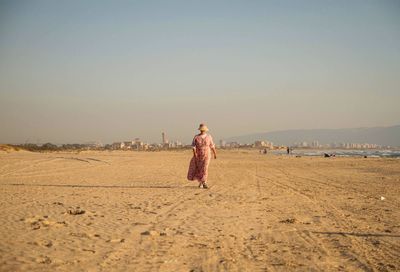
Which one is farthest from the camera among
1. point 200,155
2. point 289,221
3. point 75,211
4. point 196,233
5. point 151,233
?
point 200,155

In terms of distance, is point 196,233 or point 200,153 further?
point 200,153

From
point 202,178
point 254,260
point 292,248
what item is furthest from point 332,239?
point 202,178

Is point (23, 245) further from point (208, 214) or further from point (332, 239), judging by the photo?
point (332, 239)

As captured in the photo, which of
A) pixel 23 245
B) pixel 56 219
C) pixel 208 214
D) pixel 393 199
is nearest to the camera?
pixel 23 245

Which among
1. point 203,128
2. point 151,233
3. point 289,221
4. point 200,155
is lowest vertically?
point 289,221

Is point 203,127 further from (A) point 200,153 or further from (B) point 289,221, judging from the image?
(B) point 289,221

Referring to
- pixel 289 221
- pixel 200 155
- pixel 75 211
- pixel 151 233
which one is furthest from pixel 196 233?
pixel 200 155

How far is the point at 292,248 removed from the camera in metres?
5.05

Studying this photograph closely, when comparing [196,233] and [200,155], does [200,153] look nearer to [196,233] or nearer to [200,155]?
[200,155]

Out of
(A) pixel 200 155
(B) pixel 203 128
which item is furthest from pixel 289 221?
(B) pixel 203 128

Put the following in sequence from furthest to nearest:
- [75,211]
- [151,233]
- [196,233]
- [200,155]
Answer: [200,155] < [75,211] < [196,233] < [151,233]

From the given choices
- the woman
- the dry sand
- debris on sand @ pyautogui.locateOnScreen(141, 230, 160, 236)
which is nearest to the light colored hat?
the woman

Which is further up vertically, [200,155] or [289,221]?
[200,155]

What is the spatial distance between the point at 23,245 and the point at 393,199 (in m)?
8.99
